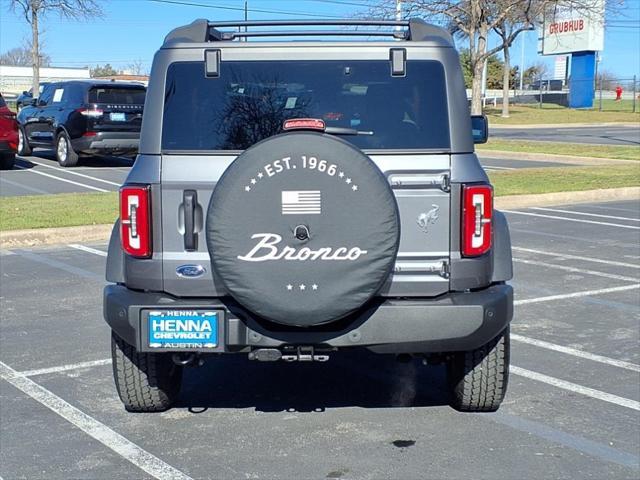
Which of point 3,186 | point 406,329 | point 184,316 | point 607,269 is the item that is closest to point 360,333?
point 406,329

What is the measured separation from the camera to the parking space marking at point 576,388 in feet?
16.7

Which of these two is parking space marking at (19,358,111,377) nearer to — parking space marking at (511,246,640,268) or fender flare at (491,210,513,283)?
fender flare at (491,210,513,283)

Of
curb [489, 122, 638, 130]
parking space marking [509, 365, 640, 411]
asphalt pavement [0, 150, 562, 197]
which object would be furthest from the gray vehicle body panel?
curb [489, 122, 638, 130]

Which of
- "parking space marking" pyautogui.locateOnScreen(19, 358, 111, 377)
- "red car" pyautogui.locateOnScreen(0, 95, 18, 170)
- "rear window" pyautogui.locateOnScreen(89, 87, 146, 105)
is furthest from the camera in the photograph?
"rear window" pyautogui.locateOnScreen(89, 87, 146, 105)

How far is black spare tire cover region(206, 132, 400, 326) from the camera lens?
153 inches

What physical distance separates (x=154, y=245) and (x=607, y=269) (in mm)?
6078

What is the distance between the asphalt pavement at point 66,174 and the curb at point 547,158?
518 millimetres

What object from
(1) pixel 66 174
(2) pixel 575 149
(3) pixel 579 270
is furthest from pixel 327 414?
(2) pixel 575 149

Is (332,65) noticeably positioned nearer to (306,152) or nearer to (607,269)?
(306,152)

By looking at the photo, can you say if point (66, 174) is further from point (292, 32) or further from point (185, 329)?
point (185, 329)

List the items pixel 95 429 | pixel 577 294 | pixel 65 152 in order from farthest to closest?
1. pixel 65 152
2. pixel 577 294
3. pixel 95 429

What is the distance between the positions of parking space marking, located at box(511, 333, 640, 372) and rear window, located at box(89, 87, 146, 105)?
13.9 m

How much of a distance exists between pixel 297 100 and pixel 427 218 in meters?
0.86

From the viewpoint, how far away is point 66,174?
18078 millimetres
